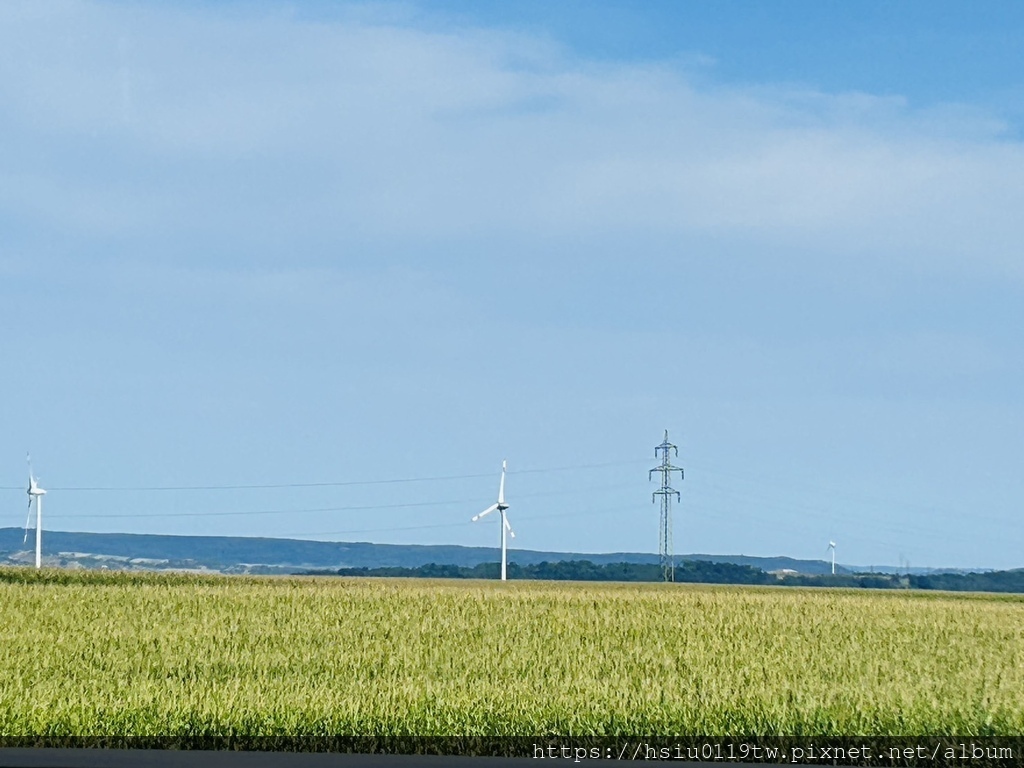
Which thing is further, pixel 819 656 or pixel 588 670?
pixel 819 656

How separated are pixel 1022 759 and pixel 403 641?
14591 millimetres

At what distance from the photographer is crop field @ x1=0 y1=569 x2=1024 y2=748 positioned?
47.7 feet

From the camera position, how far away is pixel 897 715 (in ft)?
49.9

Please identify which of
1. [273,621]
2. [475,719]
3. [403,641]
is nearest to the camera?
[475,719]

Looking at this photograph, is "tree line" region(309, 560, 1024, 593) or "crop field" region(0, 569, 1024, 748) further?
"tree line" region(309, 560, 1024, 593)

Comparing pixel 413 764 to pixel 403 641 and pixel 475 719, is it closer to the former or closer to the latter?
pixel 475 719

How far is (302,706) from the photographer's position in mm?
14969

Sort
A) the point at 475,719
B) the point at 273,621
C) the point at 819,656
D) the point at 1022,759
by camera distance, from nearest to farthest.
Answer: the point at 1022,759, the point at 475,719, the point at 819,656, the point at 273,621

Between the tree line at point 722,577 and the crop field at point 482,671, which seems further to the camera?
the tree line at point 722,577

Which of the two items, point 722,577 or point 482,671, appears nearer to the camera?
point 482,671

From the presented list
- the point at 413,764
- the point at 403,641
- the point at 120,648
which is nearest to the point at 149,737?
the point at 413,764

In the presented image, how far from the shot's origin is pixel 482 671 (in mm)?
20250

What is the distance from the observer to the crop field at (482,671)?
47.7ft

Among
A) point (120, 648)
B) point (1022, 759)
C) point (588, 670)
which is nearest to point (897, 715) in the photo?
point (1022, 759)
